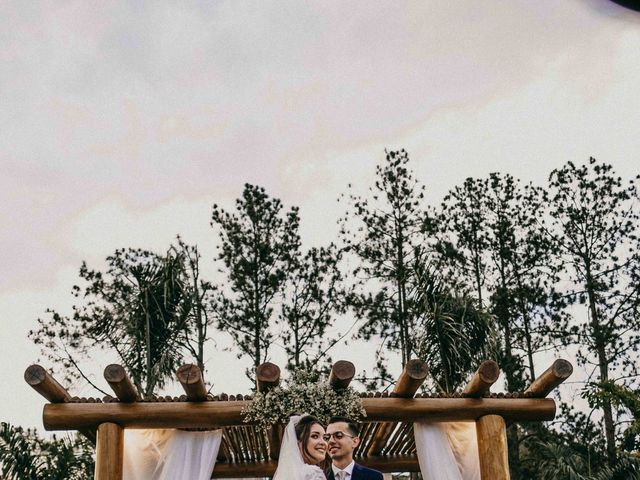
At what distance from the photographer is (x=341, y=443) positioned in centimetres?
621

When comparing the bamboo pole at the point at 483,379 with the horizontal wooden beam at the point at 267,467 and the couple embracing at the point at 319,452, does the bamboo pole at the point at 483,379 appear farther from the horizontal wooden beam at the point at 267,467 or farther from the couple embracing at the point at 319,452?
the horizontal wooden beam at the point at 267,467

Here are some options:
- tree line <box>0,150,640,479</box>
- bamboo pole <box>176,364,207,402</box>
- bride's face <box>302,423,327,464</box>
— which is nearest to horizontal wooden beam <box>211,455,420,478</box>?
bamboo pole <box>176,364,207,402</box>

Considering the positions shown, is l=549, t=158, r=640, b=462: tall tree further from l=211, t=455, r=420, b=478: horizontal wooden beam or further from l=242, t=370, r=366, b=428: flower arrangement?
l=242, t=370, r=366, b=428: flower arrangement

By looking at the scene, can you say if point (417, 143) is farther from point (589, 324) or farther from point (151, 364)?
point (151, 364)

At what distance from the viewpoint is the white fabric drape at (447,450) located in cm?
724

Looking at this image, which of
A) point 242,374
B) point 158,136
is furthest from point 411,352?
point 158,136

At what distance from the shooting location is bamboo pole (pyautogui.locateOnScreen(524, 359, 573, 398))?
6.82 meters

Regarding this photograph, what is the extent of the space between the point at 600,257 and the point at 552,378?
11.8 meters

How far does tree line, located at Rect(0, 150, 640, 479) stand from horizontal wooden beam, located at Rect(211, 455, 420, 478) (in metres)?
7.16

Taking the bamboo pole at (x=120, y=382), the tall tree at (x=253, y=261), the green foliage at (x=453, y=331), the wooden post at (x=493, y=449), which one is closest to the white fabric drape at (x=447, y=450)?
the wooden post at (x=493, y=449)

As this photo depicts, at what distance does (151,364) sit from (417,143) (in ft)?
39.0

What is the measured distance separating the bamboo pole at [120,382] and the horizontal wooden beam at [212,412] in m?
0.11

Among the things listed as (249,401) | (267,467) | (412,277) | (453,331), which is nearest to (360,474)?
(249,401)

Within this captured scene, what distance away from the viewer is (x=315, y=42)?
12.2 m
